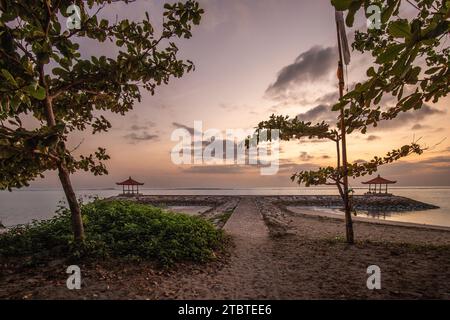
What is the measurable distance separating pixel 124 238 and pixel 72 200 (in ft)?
5.92

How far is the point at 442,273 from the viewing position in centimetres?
506

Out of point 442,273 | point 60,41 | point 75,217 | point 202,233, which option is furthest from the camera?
point 202,233

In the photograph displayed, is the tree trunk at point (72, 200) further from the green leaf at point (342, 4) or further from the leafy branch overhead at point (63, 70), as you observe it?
the green leaf at point (342, 4)

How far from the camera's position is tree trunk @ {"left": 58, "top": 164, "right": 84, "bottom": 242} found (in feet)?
17.5

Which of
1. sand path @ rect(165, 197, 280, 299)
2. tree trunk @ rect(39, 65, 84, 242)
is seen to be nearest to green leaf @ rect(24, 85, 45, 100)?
tree trunk @ rect(39, 65, 84, 242)

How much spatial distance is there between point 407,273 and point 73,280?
6.88 meters

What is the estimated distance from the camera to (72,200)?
5.46m

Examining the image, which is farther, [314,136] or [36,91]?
[314,136]

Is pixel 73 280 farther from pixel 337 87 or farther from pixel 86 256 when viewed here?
pixel 337 87

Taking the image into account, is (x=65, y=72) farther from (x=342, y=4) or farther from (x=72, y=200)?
(x=342, y=4)

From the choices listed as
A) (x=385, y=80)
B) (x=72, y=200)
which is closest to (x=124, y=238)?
(x=72, y=200)

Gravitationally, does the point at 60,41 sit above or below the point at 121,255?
above

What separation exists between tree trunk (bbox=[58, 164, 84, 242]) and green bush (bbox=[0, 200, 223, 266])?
21 centimetres
